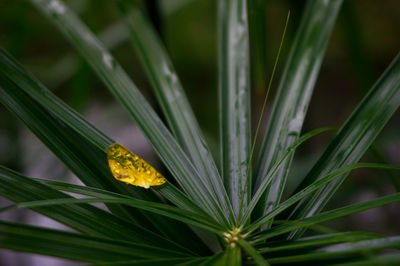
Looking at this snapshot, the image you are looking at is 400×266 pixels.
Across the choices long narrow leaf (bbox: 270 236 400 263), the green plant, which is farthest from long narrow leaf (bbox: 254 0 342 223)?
long narrow leaf (bbox: 270 236 400 263)

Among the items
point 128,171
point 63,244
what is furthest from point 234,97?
point 63,244

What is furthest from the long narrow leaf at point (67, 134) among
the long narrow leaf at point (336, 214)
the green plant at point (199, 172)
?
the long narrow leaf at point (336, 214)

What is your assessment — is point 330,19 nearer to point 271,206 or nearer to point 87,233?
point 271,206

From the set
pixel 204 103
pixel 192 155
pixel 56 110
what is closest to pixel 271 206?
pixel 192 155

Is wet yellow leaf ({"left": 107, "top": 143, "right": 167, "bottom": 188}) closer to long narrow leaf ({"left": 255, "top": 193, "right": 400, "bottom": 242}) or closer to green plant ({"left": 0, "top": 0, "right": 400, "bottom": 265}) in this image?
green plant ({"left": 0, "top": 0, "right": 400, "bottom": 265})

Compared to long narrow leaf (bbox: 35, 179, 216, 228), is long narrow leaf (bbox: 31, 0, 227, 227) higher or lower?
higher

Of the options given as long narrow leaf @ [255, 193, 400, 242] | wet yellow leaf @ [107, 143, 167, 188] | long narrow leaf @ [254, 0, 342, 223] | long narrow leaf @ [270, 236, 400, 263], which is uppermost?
long narrow leaf @ [254, 0, 342, 223]

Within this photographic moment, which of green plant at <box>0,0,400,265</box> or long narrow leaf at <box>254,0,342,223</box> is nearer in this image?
green plant at <box>0,0,400,265</box>
